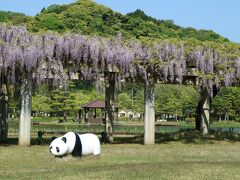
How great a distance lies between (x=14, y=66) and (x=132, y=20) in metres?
55.7

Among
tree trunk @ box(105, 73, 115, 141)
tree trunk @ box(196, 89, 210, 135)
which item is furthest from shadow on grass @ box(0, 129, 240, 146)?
tree trunk @ box(105, 73, 115, 141)

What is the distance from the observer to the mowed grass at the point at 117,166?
10.0m

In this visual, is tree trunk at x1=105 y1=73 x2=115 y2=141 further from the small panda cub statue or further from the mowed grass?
the small panda cub statue

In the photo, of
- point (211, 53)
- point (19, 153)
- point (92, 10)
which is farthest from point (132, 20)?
point (19, 153)

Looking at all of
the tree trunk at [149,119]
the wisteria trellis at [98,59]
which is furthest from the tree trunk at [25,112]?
the tree trunk at [149,119]

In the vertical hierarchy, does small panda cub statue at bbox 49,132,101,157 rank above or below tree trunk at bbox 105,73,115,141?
below

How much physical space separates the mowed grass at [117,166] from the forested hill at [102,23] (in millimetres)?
46677

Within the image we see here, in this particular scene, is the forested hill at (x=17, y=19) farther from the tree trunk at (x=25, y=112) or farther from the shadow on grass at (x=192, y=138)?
the shadow on grass at (x=192, y=138)

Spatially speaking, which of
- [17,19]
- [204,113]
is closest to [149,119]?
[204,113]

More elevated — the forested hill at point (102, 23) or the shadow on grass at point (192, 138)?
the forested hill at point (102, 23)

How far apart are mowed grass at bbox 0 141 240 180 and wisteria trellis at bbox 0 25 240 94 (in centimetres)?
357

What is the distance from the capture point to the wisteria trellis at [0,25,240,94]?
17.7 metres

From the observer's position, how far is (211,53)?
66.9 feet

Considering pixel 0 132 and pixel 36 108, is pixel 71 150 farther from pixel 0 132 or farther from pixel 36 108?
pixel 36 108
